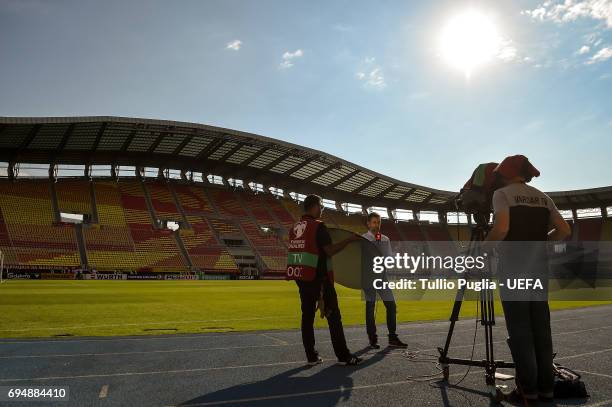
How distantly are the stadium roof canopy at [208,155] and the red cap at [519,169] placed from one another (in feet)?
120

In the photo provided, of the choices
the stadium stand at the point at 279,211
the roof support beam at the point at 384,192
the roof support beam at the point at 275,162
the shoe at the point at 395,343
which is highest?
the roof support beam at the point at 275,162

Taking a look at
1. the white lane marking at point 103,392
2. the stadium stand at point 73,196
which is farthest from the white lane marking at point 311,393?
the stadium stand at point 73,196

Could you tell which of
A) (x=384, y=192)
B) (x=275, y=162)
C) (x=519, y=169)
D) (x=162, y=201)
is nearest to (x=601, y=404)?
(x=519, y=169)

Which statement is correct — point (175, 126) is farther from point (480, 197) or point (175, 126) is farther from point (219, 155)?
point (480, 197)

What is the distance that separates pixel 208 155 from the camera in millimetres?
46969

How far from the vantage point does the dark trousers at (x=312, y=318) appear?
5215mm

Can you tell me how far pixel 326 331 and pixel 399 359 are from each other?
9.31 feet

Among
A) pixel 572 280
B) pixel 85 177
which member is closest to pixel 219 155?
pixel 85 177

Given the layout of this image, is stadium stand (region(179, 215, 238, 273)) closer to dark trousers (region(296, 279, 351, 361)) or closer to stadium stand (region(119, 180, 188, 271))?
stadium stand (region(119, 180, 188, 271))

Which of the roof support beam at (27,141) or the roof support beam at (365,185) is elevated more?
the roof support beam at (27,141)

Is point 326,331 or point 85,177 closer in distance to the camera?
point 326,331

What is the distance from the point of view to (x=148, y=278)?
39.6 m

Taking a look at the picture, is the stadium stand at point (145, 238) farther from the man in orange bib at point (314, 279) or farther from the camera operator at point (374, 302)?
the man in orange bib at point (314, 279)

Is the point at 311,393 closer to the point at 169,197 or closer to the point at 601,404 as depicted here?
the point at 601,404
